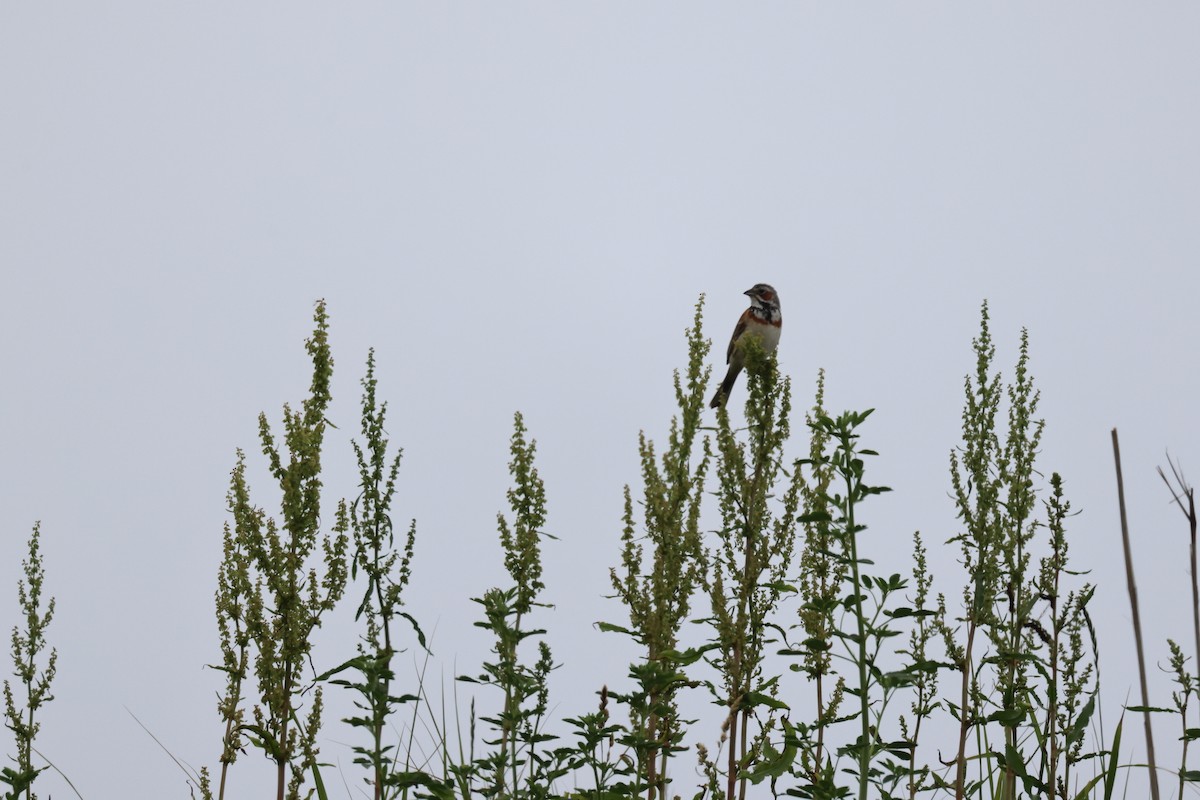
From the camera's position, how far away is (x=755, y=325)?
8258mm

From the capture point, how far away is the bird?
8.26 m

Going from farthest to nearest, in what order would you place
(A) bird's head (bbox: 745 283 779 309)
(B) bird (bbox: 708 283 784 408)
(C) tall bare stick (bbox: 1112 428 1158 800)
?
(A) bird's head (bbox: 745 283 779 309), (B) bird (bbox: 708 283 784 408), (C) tall bare stick (bbox: 1112 428 1158 800)

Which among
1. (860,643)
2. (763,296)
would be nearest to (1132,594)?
(860,643)

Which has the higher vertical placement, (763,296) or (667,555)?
(763,296)

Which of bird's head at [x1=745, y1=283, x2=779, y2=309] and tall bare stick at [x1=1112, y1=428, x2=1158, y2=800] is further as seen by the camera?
bird's head at [x1=745, y1=283, x2=779, y2=309]

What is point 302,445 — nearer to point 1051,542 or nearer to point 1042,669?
point 1042,669

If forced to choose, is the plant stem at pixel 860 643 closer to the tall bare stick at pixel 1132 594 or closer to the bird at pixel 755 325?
the tall bare stick at pixel 1132 594

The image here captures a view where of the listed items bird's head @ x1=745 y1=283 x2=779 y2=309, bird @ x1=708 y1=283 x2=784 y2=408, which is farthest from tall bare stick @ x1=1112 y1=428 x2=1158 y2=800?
bird's head @ x1=745 y1=283 x2=779 y2=309

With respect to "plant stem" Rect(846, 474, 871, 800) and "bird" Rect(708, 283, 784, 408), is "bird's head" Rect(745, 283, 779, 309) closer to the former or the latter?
"bird" Rect(708, 283, 784, 408)

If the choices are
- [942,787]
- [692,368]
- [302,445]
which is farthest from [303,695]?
[942,787]

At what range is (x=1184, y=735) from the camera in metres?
4.01

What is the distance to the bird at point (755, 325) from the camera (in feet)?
27.1

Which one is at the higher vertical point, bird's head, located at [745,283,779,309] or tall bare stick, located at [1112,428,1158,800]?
bird's head, located at [745,283,779,309]

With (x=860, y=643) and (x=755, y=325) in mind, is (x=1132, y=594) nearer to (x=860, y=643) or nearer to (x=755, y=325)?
(x=860, y=643)
